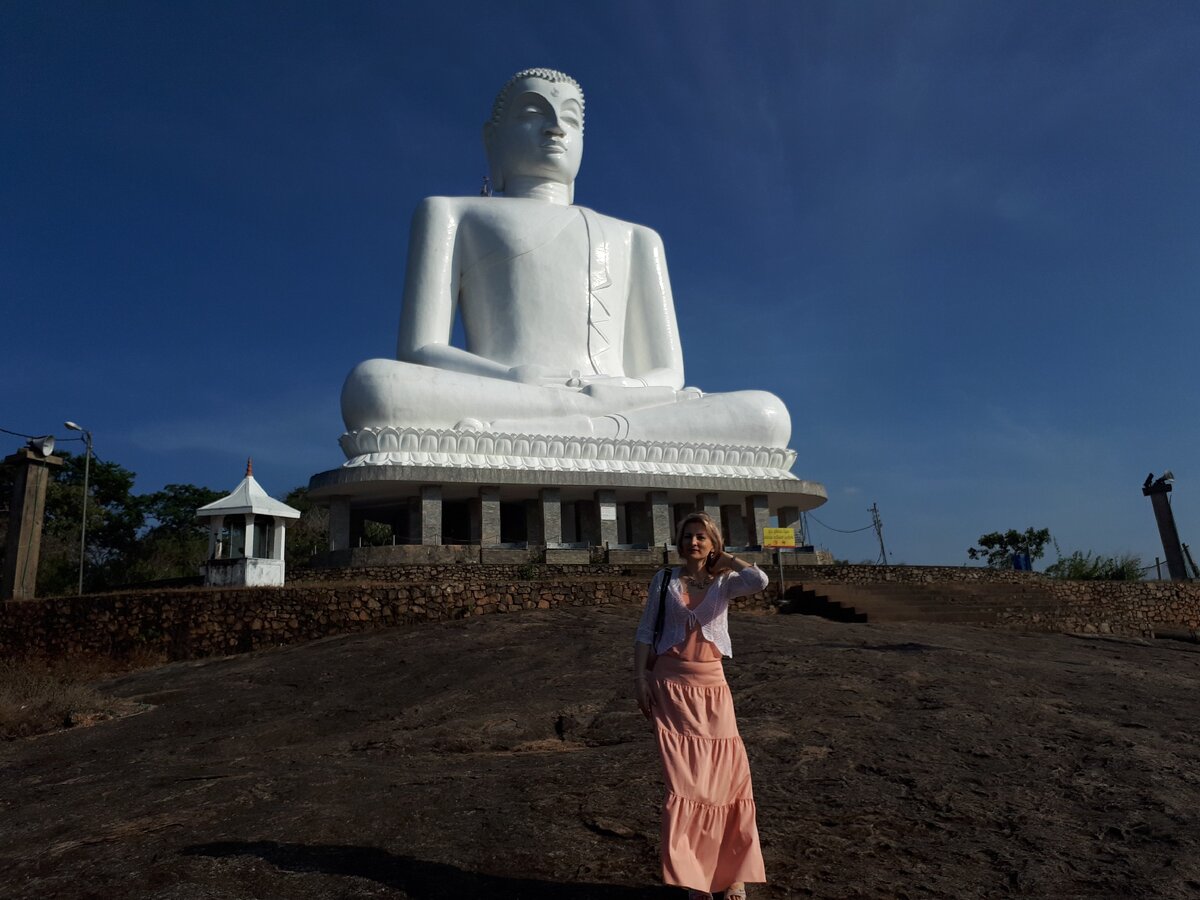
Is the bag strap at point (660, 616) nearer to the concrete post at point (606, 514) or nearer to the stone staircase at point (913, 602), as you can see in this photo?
the stone staircase at point (913, 602)

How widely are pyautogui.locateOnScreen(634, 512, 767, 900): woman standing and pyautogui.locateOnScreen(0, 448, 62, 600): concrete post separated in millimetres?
10961

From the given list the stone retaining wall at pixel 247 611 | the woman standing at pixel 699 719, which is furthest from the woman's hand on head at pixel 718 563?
the stone retaining wall at pixel 247 611

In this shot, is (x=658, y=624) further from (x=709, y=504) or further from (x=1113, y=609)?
(x=709, y=504)

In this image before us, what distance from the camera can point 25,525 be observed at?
1227 cm

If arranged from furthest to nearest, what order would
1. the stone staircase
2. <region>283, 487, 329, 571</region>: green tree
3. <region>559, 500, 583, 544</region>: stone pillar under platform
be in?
1. <region>283, 487, 329, 571</region>: green tree
2. <region>559, 500, 583, 544</region>: stone pillar under platform
3. the stone staircase

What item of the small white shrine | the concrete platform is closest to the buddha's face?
the concrete platform

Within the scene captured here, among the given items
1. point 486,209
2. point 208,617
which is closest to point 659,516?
point 486,209

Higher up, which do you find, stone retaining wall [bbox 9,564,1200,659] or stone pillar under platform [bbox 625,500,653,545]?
stone pillar under platform [bbox 625,500,653,545]

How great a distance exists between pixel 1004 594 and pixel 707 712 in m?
10.6

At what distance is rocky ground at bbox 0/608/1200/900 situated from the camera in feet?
10.1

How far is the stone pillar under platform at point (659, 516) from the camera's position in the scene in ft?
51.1

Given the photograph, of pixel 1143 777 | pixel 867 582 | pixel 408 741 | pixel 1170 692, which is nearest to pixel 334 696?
pixel 408 741

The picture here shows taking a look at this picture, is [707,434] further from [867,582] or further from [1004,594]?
[1004,594]

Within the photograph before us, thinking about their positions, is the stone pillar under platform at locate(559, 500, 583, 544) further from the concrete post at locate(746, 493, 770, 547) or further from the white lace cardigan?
the white lace cardigan
